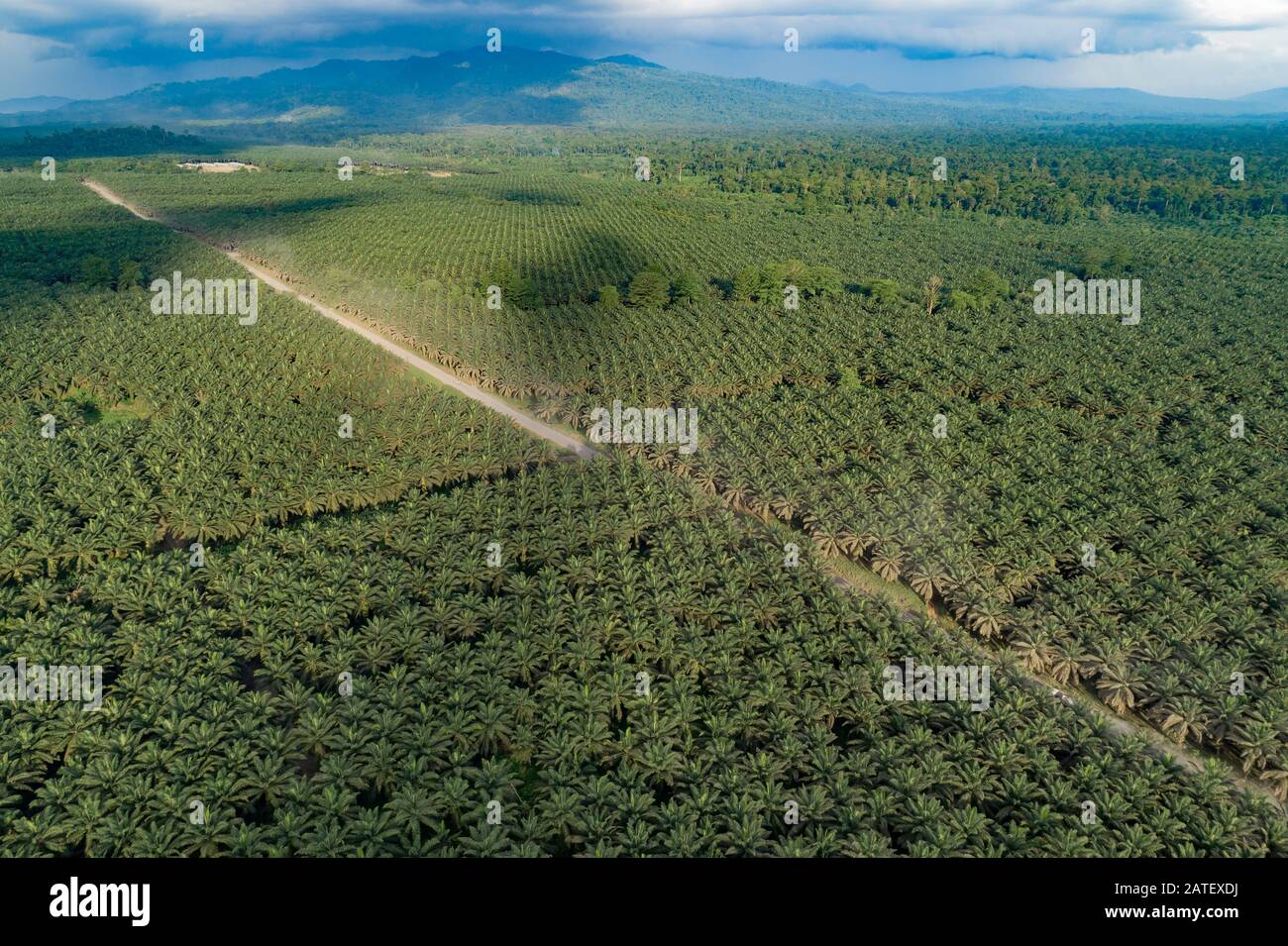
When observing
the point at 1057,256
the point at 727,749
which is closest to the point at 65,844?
the point at 727,749

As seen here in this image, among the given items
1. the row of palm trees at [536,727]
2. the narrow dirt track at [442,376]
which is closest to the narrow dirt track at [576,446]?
the narrow dirt track at [442,376]

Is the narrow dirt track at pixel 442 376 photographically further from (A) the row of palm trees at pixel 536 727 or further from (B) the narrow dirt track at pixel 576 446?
(A) the row of palm trees at pixel 536 727

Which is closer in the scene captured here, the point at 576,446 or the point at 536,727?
the point at 536,727

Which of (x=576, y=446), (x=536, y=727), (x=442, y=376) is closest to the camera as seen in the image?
(x=536, y=727)

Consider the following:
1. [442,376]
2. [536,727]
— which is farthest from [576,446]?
[536,727]

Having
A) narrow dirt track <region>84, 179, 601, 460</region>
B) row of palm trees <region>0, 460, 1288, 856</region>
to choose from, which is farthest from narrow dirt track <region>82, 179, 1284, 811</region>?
row of palm trees <region>0, 460, 1288, 856</region>

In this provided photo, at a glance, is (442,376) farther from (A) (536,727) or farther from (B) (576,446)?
(A) (536,727)

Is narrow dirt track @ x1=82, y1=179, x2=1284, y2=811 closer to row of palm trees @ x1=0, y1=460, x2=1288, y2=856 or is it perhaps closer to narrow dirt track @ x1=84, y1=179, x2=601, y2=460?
narrow dirt track @ x1=84, y1=179, x2=601, y2=460
